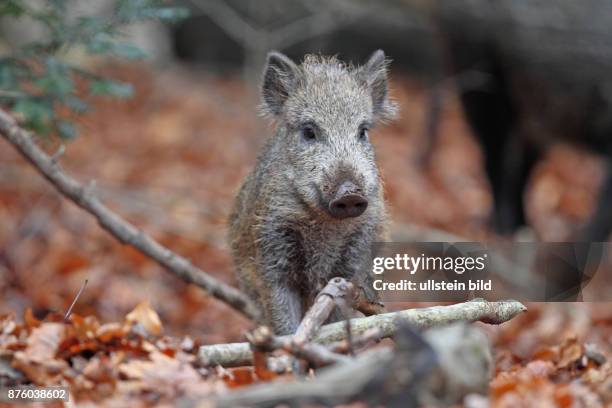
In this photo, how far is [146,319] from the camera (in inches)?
174

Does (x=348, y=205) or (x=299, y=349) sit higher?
(x=348, y=205)

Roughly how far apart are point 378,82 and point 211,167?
21.9ft

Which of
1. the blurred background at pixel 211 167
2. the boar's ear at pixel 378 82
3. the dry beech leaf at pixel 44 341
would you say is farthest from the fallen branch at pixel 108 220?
the dry beech leaf at pixel 44 341

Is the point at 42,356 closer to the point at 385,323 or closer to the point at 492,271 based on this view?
the point at 385,323

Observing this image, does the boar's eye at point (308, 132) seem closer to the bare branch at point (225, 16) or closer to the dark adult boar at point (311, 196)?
the dark adult boar at point (311, 196)

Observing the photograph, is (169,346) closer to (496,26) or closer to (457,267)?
(457,267)

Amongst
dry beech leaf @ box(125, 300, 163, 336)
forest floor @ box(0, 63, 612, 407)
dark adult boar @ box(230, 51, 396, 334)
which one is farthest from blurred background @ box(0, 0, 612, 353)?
dry beech leaf @ box(125, 300, 163, 336)

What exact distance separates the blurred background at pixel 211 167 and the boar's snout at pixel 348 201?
1987mm

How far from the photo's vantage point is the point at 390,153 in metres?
12.7

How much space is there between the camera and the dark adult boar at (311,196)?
4988 millimetres

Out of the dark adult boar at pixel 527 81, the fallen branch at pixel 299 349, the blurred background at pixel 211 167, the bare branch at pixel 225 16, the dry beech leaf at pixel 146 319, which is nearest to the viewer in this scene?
the fallen branch at pixel 299 349

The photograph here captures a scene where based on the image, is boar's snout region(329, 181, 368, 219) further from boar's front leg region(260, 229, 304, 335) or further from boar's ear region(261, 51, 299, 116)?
boar's ear region(261, 51, 299, 116)

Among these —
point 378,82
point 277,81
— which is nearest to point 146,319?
point 277,81

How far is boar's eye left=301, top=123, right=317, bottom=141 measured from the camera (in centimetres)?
520
